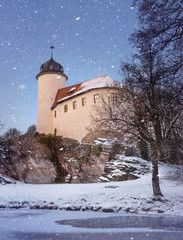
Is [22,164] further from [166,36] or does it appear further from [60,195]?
[166,36]

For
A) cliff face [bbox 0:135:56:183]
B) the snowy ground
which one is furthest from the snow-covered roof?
the snowy ground

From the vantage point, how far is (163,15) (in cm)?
446

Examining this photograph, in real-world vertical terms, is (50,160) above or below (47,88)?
below

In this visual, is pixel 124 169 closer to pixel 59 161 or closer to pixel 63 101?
pixel 59 161

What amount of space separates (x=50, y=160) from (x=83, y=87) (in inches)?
461

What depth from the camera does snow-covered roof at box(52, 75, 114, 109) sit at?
27672 millimetres

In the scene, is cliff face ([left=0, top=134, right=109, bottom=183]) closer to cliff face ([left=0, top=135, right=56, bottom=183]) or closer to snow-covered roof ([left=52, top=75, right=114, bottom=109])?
cliff face ([left=0, top=135, right=56, bottom=183])

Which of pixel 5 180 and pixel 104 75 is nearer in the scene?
pixel 5 180

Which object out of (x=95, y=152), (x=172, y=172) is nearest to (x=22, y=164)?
(x=95, y=152)

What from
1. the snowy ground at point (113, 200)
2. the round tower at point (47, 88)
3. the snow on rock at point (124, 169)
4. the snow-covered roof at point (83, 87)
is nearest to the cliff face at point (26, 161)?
the snow on rock at point (124, 169)

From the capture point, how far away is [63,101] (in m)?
31.8

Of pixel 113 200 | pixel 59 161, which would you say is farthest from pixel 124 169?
pixel 59 161

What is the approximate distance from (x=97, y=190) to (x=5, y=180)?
9629 millimetres

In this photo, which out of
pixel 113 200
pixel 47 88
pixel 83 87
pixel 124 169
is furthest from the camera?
pixel 47 88
